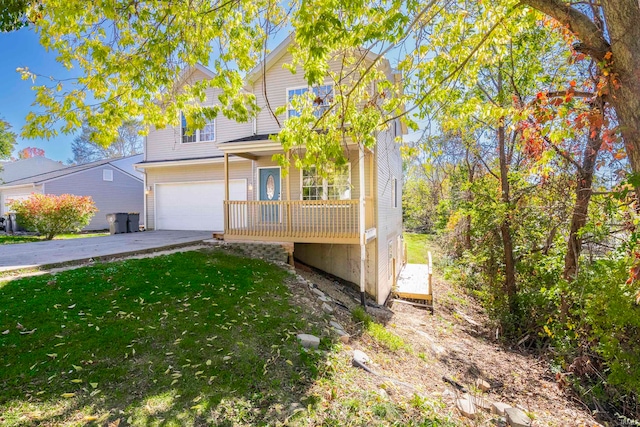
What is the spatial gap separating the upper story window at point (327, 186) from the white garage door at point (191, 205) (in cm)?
370

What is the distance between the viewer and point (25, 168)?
30125mm

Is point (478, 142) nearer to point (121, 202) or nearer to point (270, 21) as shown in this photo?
point (270, 21)

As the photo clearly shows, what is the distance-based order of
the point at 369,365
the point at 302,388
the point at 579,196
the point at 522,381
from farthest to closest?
the point at 579,196, the point at 522,381, the point at 369,365, the point at 302,388

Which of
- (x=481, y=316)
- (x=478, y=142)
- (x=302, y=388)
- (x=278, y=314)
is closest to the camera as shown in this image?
(x=302, y=388)

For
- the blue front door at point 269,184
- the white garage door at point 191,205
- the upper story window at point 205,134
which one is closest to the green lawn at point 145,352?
the blue front door at point 269,184

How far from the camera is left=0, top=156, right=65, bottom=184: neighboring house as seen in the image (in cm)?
2927

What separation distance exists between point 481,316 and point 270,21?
34.2ft

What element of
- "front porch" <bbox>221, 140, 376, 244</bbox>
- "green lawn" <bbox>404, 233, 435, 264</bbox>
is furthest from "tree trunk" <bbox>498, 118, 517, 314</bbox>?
"green lawn" <bbox>404, 233, 435, 264</bbox>

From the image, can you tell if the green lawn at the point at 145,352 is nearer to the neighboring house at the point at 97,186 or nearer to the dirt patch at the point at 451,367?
the dirt patch at the point at 451,367

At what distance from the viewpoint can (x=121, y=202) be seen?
72.3ft

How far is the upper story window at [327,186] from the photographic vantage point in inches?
401

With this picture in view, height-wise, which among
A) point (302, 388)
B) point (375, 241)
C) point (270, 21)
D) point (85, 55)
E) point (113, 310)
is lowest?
point (302, 388)

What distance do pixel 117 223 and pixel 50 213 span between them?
7.74ft

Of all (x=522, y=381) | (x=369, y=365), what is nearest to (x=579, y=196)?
(x=522, y=381)
